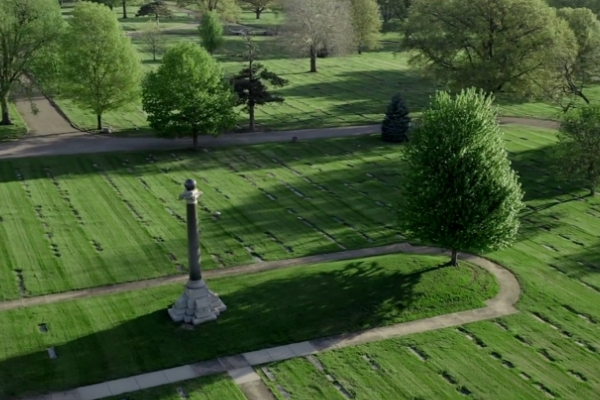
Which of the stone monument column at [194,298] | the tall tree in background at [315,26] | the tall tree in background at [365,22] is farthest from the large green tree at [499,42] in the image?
the stone monument column at [194,298]

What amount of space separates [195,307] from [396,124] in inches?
1338

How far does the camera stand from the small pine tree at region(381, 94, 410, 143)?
5900 cm

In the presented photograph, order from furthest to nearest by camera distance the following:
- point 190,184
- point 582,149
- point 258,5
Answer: point 258,5 → point 582,149 → point 190,184

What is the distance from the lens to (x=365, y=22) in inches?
3873

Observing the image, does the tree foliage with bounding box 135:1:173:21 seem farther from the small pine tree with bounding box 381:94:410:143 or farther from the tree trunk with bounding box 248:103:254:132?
the small pine tree with bounding box 381:94:410:143

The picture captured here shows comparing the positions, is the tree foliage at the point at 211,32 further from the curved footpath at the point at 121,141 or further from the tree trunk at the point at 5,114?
the tree trunk at the point at 5,114

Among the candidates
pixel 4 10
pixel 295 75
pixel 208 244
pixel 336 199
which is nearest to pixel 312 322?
pixel 208 244

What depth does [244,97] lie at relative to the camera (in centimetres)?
6009

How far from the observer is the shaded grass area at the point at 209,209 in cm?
3594

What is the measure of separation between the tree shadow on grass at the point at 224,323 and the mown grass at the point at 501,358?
2.20 meters

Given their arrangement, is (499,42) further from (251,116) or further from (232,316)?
(232,316)

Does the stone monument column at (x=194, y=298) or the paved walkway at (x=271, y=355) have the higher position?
the stone monument column at (x=194, y=298)

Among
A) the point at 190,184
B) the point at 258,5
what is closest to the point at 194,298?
the point at 190,184

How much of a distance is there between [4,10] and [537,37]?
44920 mm
